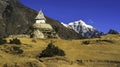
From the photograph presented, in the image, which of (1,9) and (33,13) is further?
(33,13)

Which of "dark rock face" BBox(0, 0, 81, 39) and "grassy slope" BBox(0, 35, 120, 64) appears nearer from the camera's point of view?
"grassy slope" BBox(0, 35, 120, 64)

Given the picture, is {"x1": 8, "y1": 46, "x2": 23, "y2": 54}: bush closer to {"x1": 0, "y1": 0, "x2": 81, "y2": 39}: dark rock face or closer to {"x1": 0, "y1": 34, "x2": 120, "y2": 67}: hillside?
{"x1": 0, "y1": 34, "x2": 120, "y2": 67}: hillside

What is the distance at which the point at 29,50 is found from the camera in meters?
47.2

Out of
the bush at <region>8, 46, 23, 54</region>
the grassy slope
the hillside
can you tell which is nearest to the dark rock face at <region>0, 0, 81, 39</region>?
the grassy slope

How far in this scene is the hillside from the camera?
3731cm

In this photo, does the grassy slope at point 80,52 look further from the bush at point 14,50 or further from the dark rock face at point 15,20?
the dark rock face at point 15,20

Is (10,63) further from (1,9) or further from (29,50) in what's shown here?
(1,9)

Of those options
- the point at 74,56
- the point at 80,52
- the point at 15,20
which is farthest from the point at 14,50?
the point at 15,20

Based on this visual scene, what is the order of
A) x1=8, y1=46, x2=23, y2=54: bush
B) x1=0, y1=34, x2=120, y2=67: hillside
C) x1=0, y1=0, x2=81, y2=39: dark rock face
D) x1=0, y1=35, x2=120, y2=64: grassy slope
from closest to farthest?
1. x1=0, y1=34, x2=120, y2=67: hillside
2. x1=0, y1=35, x2=120, y2=64: grassy slope
3. x1=8, y1=46, x2=23, y2=54: bush
4. x1=0, y1=0, x2=81, y2=39: dark rock face

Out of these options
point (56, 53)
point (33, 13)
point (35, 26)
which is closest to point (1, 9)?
point (33, 13)

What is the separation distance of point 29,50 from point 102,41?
34.1 feet

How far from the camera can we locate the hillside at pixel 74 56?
37.3 metres

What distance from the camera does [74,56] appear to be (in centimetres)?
4256

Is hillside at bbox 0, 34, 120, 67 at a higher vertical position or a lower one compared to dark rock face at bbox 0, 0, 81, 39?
lower
